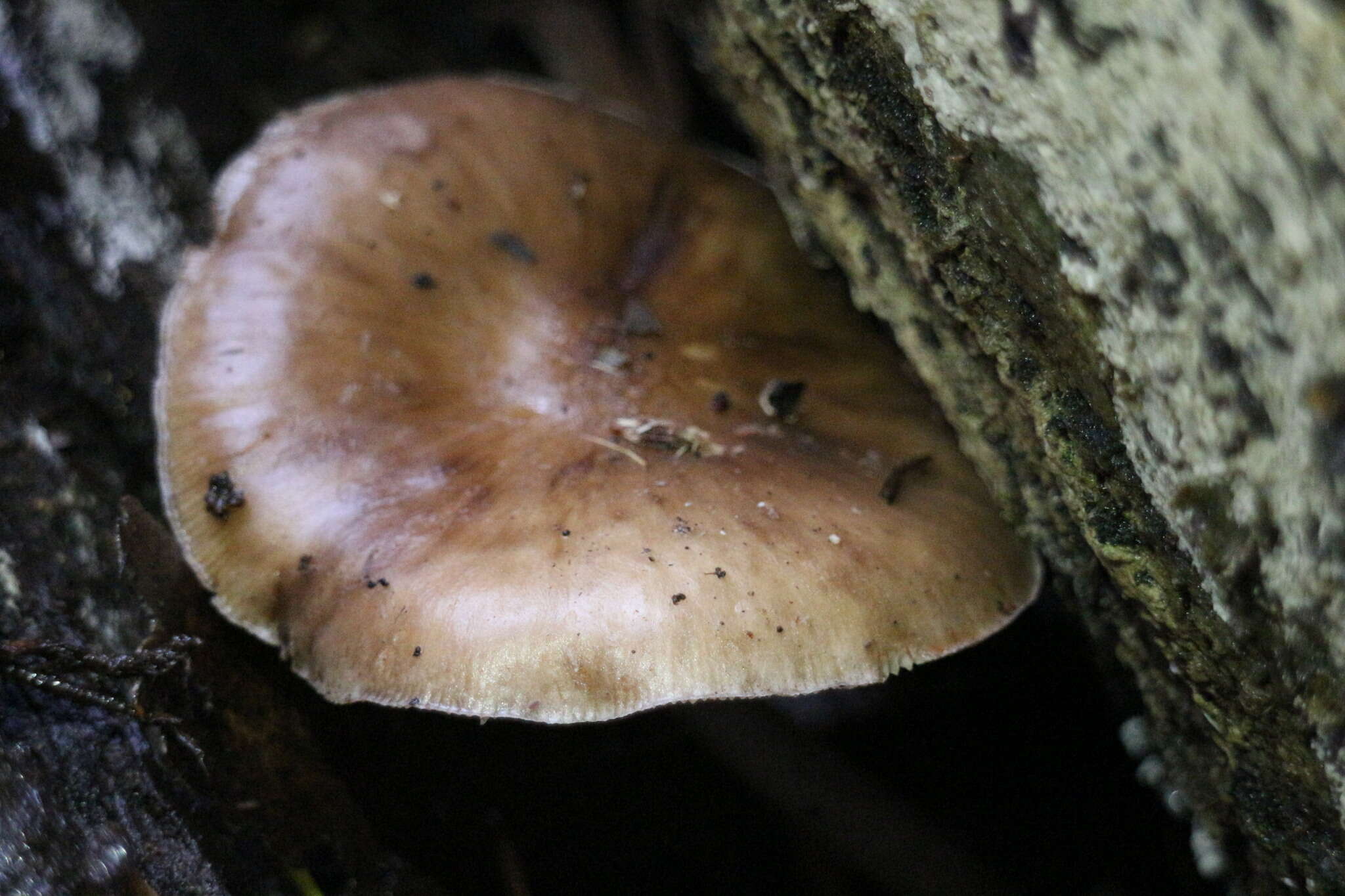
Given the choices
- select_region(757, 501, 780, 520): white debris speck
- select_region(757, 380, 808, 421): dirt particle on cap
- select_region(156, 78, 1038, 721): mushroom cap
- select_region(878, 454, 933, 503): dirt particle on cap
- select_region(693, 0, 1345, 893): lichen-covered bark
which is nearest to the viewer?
select_region(693, 0, 1345, 893): lichen-covered bark

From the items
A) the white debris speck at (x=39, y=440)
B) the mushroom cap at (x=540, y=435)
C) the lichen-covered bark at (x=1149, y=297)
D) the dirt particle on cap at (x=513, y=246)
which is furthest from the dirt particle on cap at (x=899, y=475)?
the white debris speck at (x=39, y=440)

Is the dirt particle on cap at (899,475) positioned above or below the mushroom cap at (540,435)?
above

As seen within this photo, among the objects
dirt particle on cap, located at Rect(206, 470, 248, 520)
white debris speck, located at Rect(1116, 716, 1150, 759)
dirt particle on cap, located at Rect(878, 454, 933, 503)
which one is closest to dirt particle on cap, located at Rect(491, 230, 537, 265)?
dirt particle on cap, located at Rect(206, 470, 248, 520)

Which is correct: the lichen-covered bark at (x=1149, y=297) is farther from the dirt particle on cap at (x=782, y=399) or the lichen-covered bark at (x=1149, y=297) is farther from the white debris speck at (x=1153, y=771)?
Answer: the dirt particle on cap at (x=782, y=399)

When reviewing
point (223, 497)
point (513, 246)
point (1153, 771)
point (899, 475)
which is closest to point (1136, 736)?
point (1153, 771)

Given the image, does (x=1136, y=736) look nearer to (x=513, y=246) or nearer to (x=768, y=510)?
(x=768, y=510)

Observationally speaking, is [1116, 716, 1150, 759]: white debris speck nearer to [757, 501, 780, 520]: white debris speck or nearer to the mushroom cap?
the mushroom cap

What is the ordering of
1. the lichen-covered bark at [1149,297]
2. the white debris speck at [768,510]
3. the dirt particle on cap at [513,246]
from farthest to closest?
1. the dirt particle on cap at [513,246]
2. the white debris speck at [768,510]
3. the lichen-covered bark at [1149,297]
